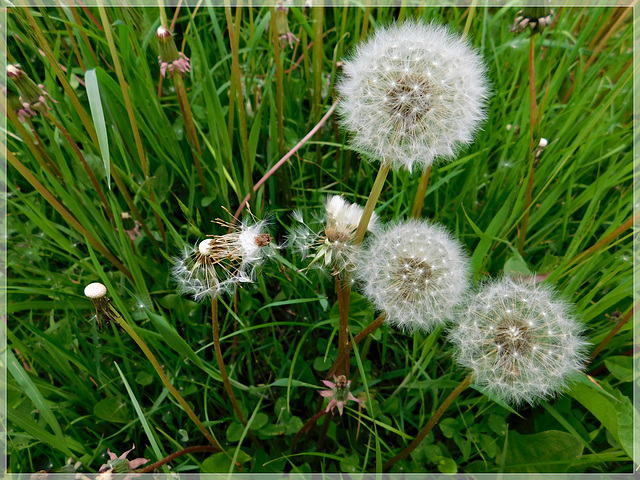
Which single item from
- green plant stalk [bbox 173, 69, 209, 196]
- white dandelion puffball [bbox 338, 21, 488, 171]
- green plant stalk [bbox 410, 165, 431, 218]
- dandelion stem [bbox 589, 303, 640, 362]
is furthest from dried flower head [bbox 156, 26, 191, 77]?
dandelion stem [bbox 589, 303, 640, 362]

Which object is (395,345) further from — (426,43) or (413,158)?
(426,43)

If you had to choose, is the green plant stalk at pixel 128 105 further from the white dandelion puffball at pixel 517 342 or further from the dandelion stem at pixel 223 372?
the white dandelion puffball at pixel 517 342

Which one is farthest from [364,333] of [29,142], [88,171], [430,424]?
[29,142]

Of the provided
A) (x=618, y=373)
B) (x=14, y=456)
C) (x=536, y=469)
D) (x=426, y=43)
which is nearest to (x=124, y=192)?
(x=14, y=456)

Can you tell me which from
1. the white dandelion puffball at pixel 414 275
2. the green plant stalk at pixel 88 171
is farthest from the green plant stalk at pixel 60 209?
the white dandelion puffball at pixel 414 275

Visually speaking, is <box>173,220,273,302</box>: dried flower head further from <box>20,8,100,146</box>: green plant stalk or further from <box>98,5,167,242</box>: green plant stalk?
<box>20,8,100,146</box>: green plant stalk

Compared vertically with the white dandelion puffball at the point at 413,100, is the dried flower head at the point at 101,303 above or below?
below
